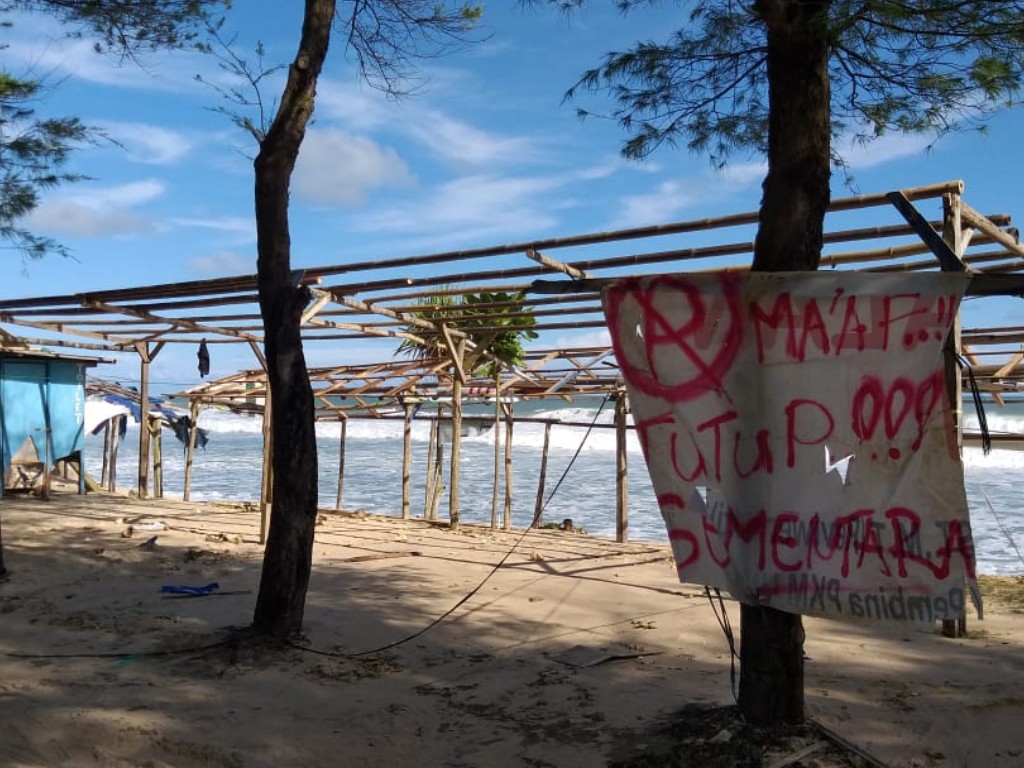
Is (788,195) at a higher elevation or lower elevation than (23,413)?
higher

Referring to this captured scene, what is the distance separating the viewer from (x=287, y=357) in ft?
18.9

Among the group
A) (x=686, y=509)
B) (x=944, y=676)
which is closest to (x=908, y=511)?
(x=686, y=509)

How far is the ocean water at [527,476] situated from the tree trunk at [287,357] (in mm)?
3578

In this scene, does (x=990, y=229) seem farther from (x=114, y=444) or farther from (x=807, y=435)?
(x=114, y=444)

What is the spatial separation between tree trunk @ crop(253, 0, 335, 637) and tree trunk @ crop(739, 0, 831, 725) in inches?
126

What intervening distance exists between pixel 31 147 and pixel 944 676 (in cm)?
786

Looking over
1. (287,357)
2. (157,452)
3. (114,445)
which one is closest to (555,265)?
(287,357)

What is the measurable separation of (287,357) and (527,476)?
2332 centimetres

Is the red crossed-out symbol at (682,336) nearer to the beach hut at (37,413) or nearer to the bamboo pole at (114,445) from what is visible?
the beach hut at (37,413)

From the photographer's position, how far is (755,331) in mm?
3225

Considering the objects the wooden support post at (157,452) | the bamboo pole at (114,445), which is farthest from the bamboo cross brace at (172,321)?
the bamboo pole at (114,445)

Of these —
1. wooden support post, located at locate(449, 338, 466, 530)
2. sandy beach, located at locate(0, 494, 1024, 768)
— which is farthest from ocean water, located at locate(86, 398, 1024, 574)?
sandy beach, located at locate(0, 494, 1024, 768)

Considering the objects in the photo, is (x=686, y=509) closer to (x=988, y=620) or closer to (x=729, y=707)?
(x=729, y=707)

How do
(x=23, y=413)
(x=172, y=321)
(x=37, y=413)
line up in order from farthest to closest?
(x=37, y=413)
(x=23, y=413)
(x=172, y=321)
